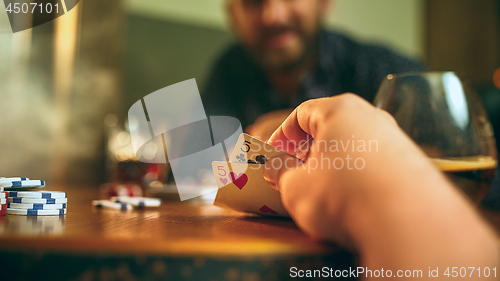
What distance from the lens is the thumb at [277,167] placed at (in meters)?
0.31

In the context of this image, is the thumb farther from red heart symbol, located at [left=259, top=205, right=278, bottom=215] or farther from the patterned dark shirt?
the patterned dark shirt

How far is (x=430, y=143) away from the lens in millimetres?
418

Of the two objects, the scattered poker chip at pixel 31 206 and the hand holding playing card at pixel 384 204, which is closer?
the hand holding playing card at pixel 384 204

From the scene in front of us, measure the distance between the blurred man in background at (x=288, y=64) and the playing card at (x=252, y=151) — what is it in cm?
110

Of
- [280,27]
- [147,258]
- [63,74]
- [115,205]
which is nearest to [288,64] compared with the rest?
[280,27]

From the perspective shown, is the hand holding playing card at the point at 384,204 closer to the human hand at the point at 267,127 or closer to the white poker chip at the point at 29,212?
the human hand at the point at 267,127

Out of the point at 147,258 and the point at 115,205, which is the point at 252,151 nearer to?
the point at 147,258

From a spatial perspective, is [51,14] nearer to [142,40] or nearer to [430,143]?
[142,40]

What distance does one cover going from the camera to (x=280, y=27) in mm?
1558

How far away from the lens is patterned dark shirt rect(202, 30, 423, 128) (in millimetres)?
1546

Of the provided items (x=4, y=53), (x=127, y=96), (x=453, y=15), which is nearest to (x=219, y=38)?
(x=127, y=96)

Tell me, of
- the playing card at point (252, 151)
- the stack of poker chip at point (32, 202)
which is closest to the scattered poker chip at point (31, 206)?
the stack of poker chip at point (32, 202)

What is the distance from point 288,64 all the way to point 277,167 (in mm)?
1416

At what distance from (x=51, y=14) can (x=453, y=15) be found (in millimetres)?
2538
